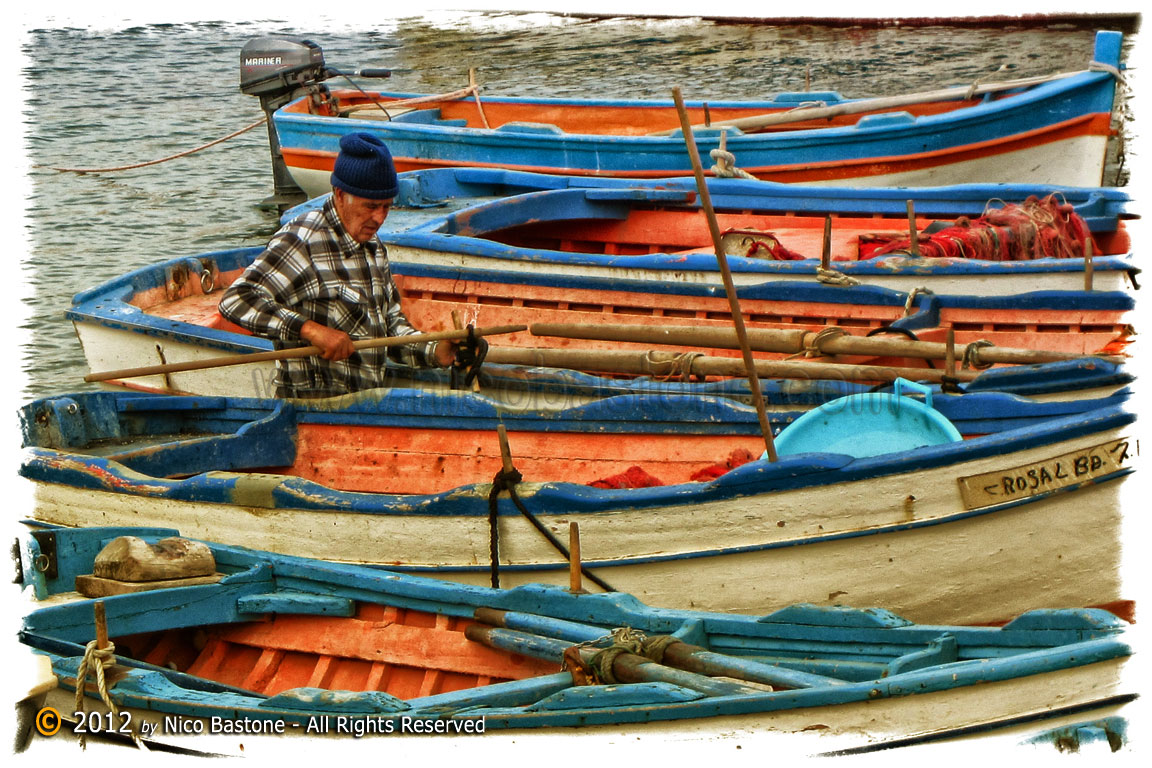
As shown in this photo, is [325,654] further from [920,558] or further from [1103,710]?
[1103,710]

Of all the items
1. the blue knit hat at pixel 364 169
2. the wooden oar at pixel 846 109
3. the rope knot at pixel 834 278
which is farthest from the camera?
the wooden oar at pixel 846 109

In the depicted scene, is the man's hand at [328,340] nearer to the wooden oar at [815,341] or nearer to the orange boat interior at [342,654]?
the wooden oar at [815,341]

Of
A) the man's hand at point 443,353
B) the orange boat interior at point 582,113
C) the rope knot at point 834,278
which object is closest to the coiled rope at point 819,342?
the rope knot at point 834,278

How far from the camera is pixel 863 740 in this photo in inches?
160

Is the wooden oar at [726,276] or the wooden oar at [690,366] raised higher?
the wooden oar at [726,276]

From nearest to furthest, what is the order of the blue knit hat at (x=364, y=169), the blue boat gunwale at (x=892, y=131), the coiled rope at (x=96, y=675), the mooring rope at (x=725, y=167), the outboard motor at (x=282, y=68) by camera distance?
the coiled rope at (x=96, y=675) → the blue knit hat at (x=364, y=169) → the mooring rope at (x=725, y=167) → the blue boat gunwale at (x=892, y=131) → the outboard motor at (x=282, y=68)

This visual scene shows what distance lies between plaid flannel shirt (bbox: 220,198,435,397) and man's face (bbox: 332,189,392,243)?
0.17 feet

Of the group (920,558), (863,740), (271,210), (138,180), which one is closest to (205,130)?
(138,180)

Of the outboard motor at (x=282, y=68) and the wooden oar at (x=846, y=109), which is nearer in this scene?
the wooden oar at (x=846, y=109)

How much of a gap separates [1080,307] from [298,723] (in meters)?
5.24

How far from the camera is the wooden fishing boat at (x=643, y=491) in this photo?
5.47m

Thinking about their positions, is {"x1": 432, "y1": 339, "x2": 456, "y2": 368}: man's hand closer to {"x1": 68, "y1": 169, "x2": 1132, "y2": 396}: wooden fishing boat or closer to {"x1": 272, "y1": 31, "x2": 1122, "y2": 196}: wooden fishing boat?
{"x1": 68, "y1": 169, "x2": 1132, "y2": 396}: wooden fishing boat

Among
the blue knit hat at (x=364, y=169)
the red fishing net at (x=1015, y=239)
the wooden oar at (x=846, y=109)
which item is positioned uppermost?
the blue knit hat at (x=364, y=169)

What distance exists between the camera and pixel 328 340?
6305 mm
